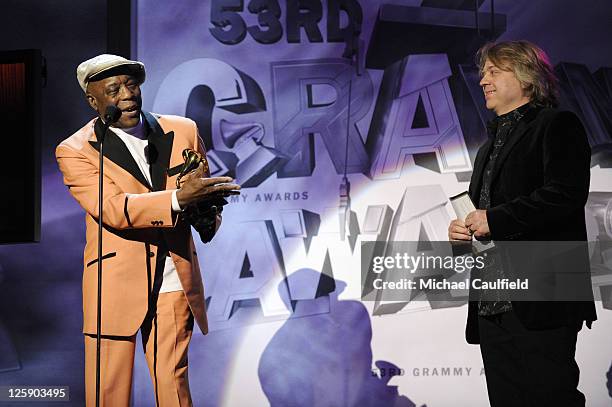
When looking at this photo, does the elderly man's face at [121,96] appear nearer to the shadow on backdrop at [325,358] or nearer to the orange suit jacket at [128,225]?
the orange suit jacket at [128,225]

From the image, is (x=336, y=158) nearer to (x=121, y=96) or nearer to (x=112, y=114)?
(x=121, y=96)

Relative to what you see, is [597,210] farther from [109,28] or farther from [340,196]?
[109,28]

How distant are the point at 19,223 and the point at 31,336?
0.86 m

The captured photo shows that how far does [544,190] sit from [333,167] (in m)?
1.89

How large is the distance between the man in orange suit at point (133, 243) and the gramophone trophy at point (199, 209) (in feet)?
A: 0.14

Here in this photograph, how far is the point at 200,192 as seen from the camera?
2.83 metres

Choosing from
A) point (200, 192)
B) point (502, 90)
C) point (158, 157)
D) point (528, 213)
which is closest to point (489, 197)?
point (528, 213)

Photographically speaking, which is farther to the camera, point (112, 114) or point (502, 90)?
point (502, 90)

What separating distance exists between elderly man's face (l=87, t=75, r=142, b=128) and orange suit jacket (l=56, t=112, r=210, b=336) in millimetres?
73

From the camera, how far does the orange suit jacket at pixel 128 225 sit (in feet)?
9.73

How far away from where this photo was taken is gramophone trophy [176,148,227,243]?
115 inches

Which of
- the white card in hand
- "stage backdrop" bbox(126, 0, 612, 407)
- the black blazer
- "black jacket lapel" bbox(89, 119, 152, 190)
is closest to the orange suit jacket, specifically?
"black jacket lapel" bbox(89, 119, 152, 190)

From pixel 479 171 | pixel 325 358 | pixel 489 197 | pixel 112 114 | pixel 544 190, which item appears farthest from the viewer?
pixel 325 358

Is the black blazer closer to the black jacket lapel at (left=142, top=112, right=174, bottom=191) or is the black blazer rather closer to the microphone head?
the black jacket lapel at (left=142, top=112, right=174, bottom=191)
